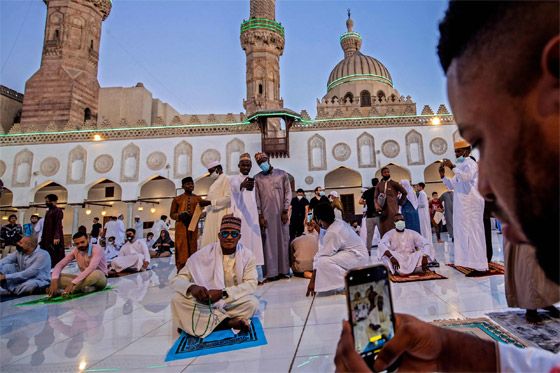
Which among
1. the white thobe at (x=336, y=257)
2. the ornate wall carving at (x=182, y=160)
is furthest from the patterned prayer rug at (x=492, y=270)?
the ornate wall carving at (x=182, y=160)

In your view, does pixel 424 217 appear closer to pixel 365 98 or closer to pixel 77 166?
pixel 77 166

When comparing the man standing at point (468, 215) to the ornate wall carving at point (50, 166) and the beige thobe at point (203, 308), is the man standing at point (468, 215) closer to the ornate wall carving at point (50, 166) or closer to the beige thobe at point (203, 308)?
the beige thobe at point (203, 308)

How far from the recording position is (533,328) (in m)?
1.95

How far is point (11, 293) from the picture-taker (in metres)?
4.13

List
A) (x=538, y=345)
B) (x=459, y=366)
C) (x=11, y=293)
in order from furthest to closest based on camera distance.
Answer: (x=11, y=293)
(x=538, y=345)
(x=459, y=366)

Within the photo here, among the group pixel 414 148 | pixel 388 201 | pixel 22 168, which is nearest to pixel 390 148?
pixel 414 148

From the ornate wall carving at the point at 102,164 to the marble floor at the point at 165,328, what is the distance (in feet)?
40.9

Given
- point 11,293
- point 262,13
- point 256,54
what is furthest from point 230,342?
point 262,13

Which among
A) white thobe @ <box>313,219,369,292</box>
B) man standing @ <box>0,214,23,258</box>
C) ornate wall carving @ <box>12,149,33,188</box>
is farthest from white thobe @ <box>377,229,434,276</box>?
ornate wall carving @ <box>12,149,33,188</box>

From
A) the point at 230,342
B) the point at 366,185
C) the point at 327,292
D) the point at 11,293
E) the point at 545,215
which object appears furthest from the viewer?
the point at 366,185

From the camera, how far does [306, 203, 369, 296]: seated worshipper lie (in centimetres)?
326

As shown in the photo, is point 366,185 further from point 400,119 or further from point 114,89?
point 114,89

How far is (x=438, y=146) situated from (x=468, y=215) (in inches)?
480

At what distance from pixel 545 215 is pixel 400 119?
16.0 meters
